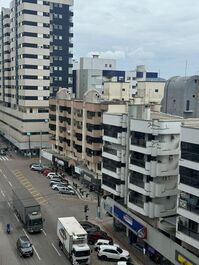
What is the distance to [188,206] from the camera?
112 ft

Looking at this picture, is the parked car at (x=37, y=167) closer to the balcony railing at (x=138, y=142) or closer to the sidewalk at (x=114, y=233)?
the sidewalk at (x=114, y=233)

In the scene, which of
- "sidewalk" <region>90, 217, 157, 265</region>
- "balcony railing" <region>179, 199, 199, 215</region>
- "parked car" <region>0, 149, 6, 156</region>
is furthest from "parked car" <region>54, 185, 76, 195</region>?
"parked car" <region>0, 149, 6, 156</region>

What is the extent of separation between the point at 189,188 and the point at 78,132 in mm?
44082

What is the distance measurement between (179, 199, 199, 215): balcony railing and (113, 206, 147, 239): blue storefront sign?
27.5ft

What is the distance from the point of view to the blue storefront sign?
1644 inches

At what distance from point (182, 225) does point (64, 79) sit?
99.5 m

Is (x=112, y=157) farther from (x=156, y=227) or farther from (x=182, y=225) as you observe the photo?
(x=182, y=225)

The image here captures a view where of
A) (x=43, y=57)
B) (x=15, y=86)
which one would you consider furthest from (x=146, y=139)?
(x=15, y=86)

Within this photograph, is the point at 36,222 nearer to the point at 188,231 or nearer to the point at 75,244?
the point at 75,244

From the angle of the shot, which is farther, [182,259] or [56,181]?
[56,181]

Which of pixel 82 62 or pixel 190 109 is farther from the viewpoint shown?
pixel 82 62

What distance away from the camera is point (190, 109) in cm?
5144

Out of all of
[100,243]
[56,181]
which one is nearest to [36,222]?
[100,243]

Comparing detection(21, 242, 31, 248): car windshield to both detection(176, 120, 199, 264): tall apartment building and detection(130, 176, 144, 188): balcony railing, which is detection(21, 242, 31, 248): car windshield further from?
detection(176, 120, 199, 264): tall apartment building
